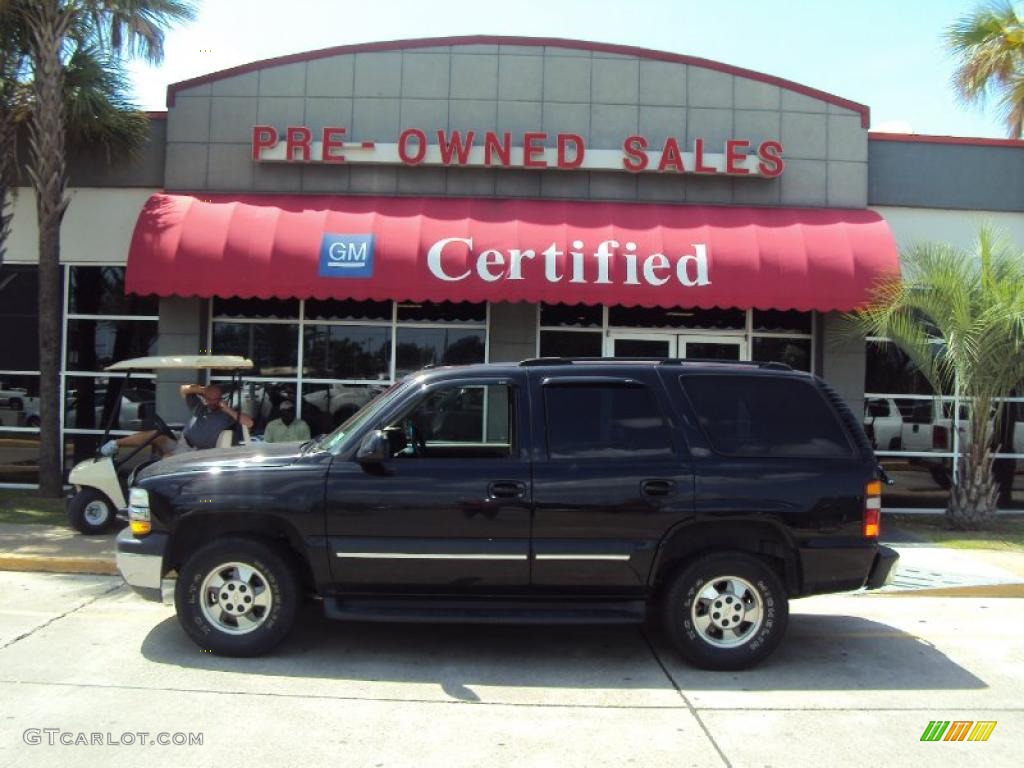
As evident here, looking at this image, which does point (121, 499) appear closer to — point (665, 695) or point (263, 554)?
point (263, 554)

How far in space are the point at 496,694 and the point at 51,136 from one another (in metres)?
10.1

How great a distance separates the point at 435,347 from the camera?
12844mm

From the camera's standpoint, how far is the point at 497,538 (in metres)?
5.64

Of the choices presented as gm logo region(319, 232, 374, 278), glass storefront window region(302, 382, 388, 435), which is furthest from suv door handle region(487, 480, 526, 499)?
glass storefront window region(302, 382, 388, 435)

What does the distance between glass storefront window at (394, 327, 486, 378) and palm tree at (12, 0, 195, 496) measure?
4604mm

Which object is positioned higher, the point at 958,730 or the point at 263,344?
the point at 263,344

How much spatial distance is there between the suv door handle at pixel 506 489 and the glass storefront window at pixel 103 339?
9098mm

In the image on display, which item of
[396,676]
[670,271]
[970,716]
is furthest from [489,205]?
[970,716]

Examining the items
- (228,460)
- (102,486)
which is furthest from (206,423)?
(228,460)

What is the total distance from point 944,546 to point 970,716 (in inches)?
218

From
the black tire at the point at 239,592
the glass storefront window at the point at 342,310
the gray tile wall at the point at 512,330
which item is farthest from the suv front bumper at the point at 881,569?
the glass storefront window at the point at 342,310

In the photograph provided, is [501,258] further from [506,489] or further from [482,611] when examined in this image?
[482,611]

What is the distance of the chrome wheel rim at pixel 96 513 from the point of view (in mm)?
9797

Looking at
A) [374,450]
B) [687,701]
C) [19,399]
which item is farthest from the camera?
[19,399]
